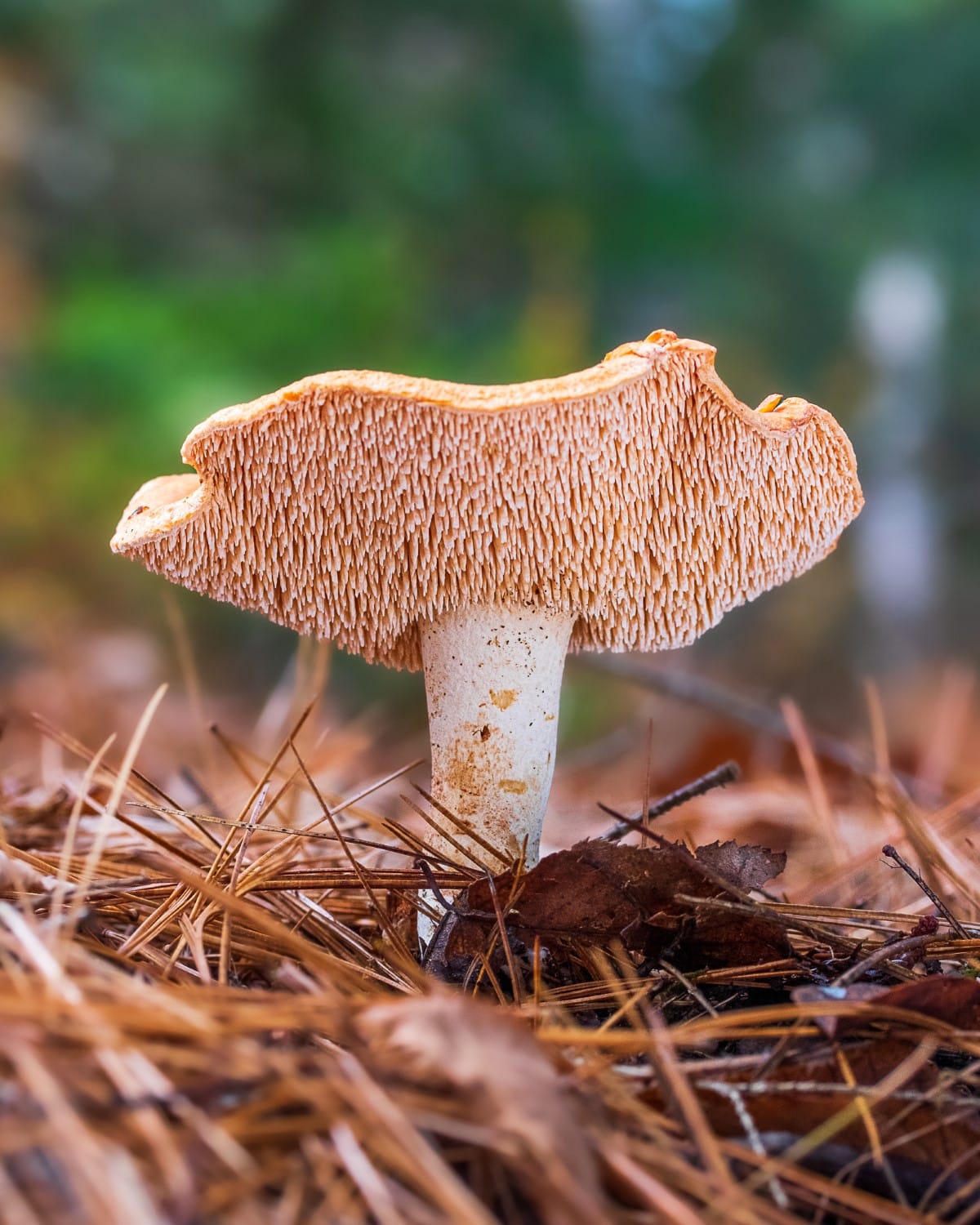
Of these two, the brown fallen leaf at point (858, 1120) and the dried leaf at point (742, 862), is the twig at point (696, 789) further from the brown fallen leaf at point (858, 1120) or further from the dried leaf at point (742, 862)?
the brown fallen leaf at point (858, 1120)

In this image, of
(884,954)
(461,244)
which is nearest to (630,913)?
(884,954)

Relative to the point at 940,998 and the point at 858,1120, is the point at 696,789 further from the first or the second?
the point at 858,1120

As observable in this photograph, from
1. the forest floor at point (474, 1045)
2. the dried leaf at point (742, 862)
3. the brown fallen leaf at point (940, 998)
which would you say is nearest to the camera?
the forest floor at point (474, 1045)

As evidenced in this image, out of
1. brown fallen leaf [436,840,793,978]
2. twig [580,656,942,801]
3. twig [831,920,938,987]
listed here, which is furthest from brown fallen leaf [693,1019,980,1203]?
twig [580,656,942,801]

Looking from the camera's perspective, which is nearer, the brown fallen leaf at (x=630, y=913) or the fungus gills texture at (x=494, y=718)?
the brown fallen leaf at (x=630, y=913)

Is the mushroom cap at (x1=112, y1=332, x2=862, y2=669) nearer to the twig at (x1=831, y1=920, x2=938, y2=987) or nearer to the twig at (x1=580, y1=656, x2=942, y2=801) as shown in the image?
the twig at (x1=831, y1=920, x2=938, y2=987)

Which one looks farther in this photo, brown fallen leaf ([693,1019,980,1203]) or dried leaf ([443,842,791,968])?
dried leaf ([443,842,791,968])

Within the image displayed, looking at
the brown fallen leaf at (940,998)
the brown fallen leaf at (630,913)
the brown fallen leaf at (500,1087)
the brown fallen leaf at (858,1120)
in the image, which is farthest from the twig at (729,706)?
the brown fallen leaf at (500,1087)
